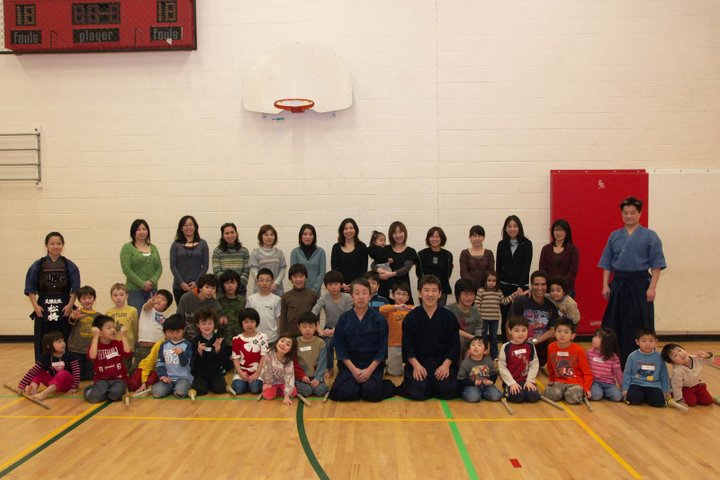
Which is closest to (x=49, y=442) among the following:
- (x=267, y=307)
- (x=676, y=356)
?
(x=267, y=307)

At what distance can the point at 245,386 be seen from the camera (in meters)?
5.64

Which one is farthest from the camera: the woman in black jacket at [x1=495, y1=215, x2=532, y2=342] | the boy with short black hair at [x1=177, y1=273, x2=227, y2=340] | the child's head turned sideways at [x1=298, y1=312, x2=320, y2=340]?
the woman in black jacket at [x1=495, y1=215, x2=532, y2=342]

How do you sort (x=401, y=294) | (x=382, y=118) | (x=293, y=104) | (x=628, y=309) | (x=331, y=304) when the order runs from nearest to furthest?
1. (x=628, y=309)
2. (x=401, y=294)
3. (x=331, y=304)
4. (x=293, y=104)
5. (x=382, y=118)

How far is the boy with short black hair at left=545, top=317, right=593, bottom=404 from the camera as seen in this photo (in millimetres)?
5297

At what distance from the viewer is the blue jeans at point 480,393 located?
17.4 feet

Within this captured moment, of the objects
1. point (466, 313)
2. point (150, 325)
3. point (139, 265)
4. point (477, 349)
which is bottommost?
Result: point (477, 349)

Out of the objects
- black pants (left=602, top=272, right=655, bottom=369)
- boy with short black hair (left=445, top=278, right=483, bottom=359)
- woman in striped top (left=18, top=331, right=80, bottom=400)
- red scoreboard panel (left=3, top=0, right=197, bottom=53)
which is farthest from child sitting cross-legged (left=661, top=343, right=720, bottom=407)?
red scoreboard panel (left=3, top=0, right=197, bottom=53)

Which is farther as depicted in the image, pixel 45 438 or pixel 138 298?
pixel 138 298

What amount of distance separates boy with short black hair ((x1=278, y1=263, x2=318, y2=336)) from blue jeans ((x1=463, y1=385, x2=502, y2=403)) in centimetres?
192

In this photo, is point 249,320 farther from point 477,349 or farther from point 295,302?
point 477,349

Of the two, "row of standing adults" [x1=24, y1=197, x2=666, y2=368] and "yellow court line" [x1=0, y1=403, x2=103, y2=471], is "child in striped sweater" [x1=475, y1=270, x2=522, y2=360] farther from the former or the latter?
"yellow court line" [x1=0, y1=403, x2=103, y2=471]

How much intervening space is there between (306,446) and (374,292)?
2510 millimetres

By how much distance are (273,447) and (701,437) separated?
3211 mm

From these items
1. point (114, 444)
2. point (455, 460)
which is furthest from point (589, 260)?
point (114, 444)
